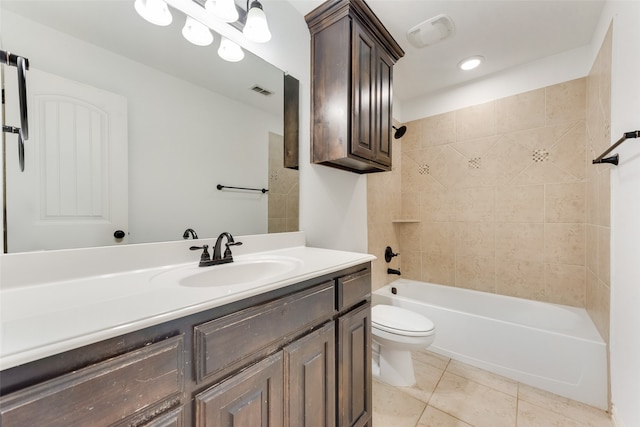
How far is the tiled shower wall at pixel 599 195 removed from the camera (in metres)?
1.45

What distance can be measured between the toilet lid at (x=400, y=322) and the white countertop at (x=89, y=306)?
0.96 meters

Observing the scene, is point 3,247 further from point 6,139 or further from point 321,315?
point 321,315

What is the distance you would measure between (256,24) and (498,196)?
7.66ft

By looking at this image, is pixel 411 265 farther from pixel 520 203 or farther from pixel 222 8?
pixel 222 8

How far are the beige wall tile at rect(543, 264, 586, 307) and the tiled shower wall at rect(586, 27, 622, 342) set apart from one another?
6 centimetres

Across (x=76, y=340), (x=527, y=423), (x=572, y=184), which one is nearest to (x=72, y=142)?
(x=76, y=340)

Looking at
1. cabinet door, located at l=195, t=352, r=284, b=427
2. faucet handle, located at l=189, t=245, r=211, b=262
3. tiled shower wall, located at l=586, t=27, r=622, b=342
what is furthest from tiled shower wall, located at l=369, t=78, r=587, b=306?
cabinet door, located at l=195, t=352, r=284, b=427

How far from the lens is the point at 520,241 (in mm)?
2150

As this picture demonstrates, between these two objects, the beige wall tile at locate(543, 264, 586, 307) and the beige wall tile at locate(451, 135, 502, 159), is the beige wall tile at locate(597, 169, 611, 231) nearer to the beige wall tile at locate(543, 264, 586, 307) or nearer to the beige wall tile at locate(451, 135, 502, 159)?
the beige wall tile at locate(543, 264, 586, 307)

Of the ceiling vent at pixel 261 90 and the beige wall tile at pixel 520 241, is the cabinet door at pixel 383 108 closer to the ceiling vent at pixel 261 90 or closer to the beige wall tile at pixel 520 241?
the ceiling vent at pixel 261 90

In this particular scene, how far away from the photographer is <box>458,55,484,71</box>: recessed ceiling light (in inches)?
79.3

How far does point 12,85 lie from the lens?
2.32ft

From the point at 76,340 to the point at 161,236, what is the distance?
615 mm

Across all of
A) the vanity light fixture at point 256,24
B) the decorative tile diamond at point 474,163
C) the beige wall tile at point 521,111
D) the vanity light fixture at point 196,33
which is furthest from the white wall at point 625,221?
the vanity light fixture at point 196,33
